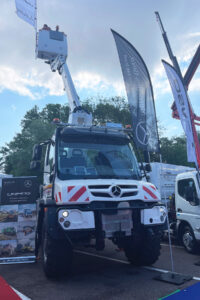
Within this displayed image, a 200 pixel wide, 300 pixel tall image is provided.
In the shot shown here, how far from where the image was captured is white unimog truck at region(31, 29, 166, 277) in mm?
4805

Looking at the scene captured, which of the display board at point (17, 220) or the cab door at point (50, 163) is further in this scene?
the display board at point (17, 220)

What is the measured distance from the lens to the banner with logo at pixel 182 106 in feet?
26.8

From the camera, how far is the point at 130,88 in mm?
7391

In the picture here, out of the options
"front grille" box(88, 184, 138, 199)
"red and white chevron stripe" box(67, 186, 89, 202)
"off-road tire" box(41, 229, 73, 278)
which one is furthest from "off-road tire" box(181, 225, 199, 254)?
"red and white chevron stripe" box(67, 186, 89, 202)

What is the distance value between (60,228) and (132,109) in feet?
12.1

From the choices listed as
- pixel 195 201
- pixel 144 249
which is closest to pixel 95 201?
pixel 144 249

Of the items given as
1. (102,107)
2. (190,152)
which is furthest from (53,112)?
(190,152)

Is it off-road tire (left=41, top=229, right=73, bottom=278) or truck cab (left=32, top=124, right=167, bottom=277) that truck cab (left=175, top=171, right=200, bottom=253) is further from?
off-road tire (left=41, top=229, right=73, bottom=278)

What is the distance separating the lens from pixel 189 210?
782 cm

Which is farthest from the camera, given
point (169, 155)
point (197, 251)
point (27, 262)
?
point (169, 155)

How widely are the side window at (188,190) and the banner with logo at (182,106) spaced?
2.18 feet

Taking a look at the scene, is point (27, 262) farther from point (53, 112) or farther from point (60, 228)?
point (53, 112)

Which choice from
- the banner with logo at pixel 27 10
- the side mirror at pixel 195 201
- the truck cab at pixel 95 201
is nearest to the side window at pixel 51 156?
the truck cab at pixel 95 201

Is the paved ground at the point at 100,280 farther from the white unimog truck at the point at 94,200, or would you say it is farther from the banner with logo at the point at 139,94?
the banner with logo at the point at 139,94
